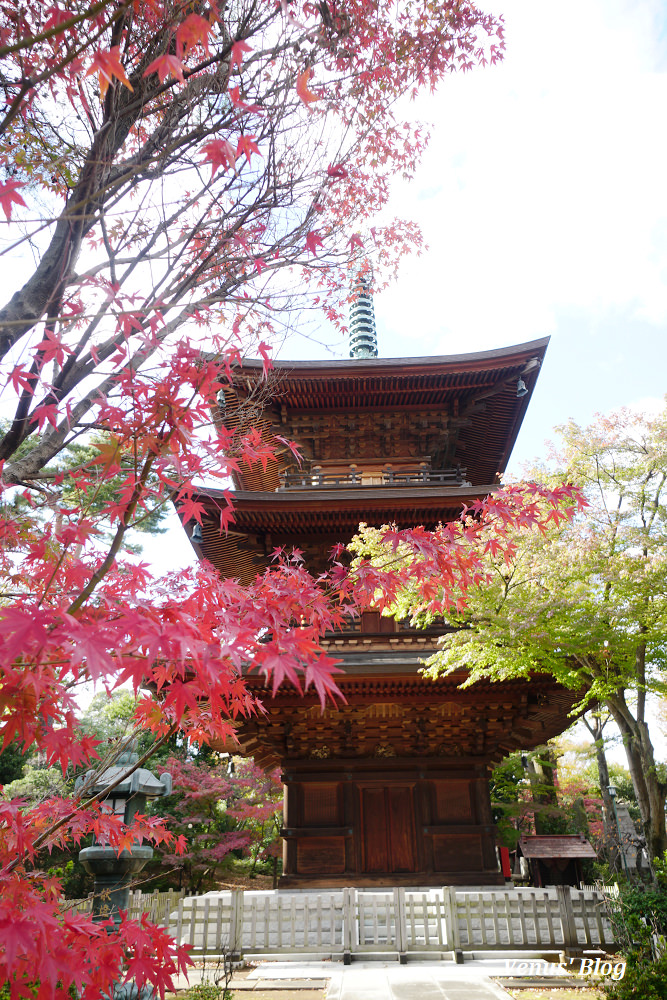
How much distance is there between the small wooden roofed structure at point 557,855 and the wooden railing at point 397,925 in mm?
3766

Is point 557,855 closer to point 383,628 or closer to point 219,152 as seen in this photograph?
point 383,628

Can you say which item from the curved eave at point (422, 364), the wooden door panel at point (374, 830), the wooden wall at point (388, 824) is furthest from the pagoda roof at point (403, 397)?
the wooden door panel at point (374, 830)

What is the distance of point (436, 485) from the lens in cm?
1241

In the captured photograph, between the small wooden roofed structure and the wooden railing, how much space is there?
12.4ft

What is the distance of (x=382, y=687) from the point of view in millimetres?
9750

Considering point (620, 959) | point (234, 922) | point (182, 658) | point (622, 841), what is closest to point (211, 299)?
point (182, 658)

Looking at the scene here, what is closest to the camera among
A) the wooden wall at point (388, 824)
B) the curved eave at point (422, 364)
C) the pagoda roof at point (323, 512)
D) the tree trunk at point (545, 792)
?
the wooden wall at point (388, 824)

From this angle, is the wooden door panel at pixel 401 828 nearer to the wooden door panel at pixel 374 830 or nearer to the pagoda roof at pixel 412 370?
the wooden door panel at pixel 374 830

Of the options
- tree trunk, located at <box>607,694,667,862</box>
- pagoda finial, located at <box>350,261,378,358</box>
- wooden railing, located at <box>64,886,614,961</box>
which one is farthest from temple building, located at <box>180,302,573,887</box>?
pagoda finial, located at <box>350,261,378,358</box>

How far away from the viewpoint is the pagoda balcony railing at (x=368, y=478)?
12.6 m

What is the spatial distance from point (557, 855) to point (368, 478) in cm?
809

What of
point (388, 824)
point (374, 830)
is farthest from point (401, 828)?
point (374, 830)

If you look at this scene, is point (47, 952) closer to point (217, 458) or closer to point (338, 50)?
point (217, 458)

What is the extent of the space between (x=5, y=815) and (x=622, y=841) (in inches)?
351
